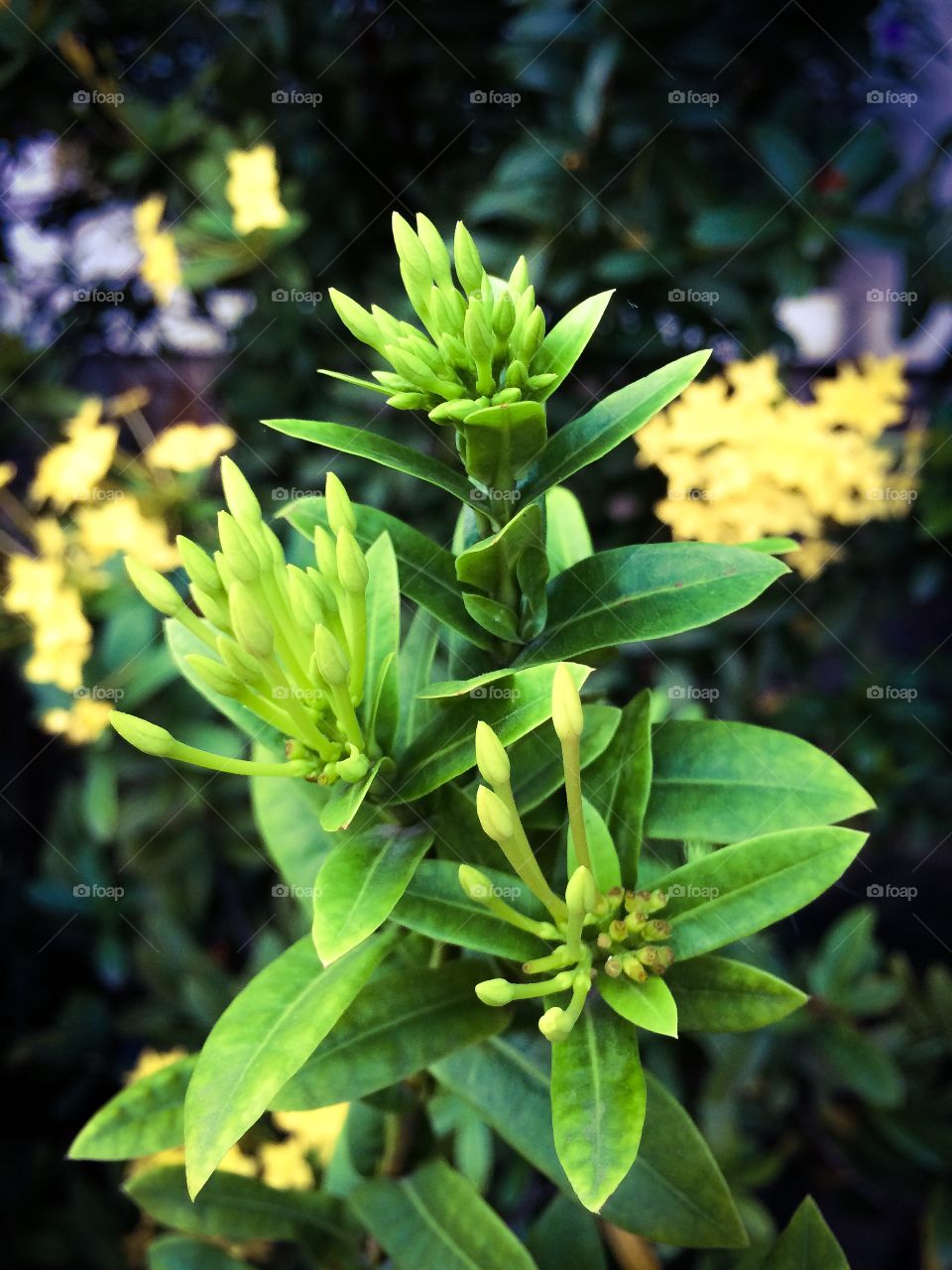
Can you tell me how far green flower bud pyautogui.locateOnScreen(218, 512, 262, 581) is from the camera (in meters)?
0.36

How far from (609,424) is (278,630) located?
16 centimetres

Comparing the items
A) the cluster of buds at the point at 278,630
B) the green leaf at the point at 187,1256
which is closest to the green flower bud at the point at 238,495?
the cluster of buds at the point at 278,630

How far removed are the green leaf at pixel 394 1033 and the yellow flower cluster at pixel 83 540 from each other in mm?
760

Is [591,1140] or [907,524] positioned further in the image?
[907,524]

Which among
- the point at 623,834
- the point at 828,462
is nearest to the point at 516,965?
the point at 623,834

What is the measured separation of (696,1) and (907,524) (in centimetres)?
65

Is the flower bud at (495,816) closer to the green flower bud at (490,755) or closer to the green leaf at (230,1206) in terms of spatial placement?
the green flower bud at (490,755)

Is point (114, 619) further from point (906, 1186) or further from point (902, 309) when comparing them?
point (906, 1186)

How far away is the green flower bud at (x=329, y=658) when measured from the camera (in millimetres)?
363

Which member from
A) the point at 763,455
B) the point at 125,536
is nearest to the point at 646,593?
the point at 763,455

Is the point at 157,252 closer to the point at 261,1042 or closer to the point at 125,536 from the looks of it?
the point at 125,536

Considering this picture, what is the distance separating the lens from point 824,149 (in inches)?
47.9

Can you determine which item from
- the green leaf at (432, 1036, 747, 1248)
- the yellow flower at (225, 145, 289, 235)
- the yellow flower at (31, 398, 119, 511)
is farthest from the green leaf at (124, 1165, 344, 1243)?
the yellow flower at (225, 145, 289, 235)

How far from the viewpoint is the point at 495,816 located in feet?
1.13
